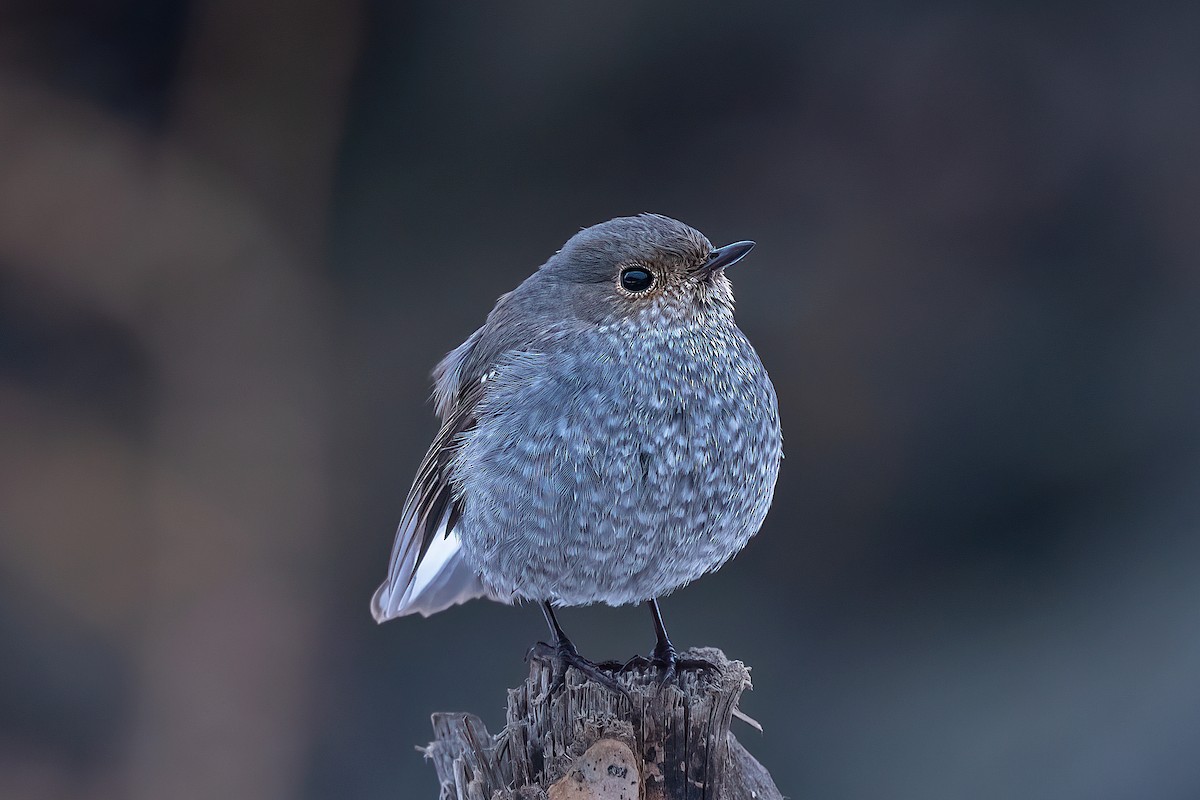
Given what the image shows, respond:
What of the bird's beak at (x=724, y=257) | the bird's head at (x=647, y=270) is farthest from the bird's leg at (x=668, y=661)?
the bird's beak at (x=724, y=257)

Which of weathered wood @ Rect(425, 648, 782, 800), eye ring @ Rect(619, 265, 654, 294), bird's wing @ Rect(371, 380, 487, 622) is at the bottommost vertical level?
weathered wood @ Rect(425, 648, 782, 800)

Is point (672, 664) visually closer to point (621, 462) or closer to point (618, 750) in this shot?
point (618, 750)

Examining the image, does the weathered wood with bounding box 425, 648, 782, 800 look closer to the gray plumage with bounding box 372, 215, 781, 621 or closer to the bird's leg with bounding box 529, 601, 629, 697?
the bird's leg with bounding box 529, 601, 629, 697

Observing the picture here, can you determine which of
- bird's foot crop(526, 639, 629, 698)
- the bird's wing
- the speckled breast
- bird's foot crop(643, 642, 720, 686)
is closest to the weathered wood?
bird's foot crop(526, 639, 629, 698)

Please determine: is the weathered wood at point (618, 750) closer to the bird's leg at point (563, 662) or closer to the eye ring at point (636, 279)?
the bird's leg at point (563, 662)

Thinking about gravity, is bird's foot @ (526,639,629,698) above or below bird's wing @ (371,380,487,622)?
below

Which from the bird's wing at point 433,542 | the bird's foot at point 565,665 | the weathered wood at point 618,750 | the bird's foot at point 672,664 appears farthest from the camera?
the bird's wing at point 433,542

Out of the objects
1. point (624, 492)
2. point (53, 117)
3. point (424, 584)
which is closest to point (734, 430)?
point (624, 492)
